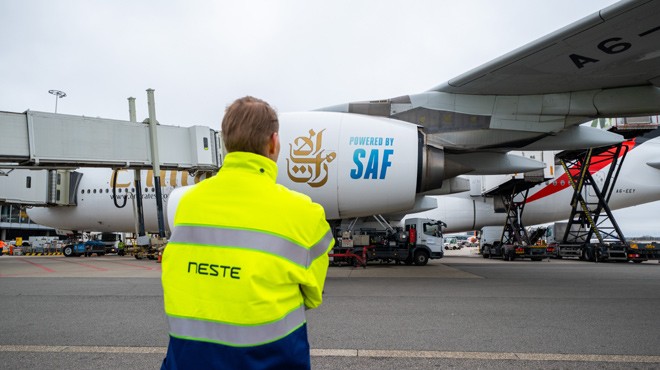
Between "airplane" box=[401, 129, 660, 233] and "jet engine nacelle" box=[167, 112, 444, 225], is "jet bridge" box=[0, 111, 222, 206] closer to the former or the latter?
"jet engine nacelle" box=[167, 112, 444, 225]

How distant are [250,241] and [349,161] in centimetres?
724

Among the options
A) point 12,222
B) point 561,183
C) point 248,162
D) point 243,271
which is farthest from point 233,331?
point 12,222

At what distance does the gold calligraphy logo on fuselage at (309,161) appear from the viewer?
28.0 feet

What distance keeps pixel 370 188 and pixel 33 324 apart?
5700mm

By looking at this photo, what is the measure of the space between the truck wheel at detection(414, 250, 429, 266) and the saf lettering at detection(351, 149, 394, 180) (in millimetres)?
8974

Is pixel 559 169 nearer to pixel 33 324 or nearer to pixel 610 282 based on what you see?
pixel 610 282

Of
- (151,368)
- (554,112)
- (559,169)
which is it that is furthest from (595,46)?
(559,169)

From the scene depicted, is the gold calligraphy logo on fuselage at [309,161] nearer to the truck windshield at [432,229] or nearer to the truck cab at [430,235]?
the truck cab at [430,235]

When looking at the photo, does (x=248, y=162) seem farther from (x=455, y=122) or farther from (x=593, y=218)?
(x=593, y=218)

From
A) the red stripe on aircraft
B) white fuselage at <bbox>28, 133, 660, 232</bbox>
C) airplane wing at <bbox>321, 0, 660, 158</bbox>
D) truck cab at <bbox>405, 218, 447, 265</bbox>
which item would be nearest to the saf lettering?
airplane wing at <bbox>321, 0, 660, 158</bbox>

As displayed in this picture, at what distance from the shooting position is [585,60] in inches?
299

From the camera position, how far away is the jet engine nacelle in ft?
27.9

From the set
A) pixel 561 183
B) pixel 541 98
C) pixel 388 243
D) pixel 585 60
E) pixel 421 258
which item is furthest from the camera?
pixel 561 183

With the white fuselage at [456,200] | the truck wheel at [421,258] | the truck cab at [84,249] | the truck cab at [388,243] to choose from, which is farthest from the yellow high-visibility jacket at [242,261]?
the truck cab at [84,249]
